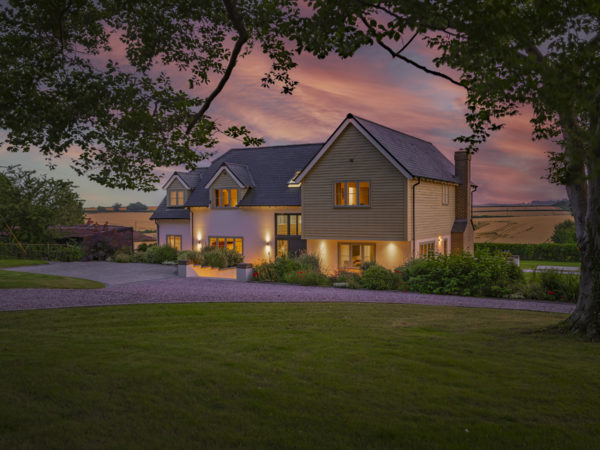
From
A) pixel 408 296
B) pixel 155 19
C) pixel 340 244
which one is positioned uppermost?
pixel 155 19

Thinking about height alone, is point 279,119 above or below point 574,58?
above

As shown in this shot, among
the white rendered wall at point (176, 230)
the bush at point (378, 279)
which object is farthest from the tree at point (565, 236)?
the white rendered wall at point (176, 230)

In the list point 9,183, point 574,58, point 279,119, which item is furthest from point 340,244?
point 9,183

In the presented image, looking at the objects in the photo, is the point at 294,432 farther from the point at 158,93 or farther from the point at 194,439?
the point at 158,93

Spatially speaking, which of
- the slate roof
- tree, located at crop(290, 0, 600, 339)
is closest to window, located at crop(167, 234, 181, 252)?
the slate roof

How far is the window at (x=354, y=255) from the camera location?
23.5 meters

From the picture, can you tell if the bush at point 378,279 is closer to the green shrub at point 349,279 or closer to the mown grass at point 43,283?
the green shrub at point 349,279

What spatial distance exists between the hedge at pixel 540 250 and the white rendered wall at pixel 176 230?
22173 mm

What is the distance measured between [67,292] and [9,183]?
2156 centimetres

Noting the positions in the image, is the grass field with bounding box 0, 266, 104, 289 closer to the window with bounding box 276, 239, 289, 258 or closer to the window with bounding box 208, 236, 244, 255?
the window with bounding box 208, 236, 244, 255

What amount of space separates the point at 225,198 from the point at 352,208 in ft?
33.6

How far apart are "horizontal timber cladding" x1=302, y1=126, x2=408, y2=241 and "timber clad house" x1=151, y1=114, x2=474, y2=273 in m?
0.05

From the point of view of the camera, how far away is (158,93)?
10.1 meters

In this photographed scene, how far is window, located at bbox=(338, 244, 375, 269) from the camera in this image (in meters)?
23.5
